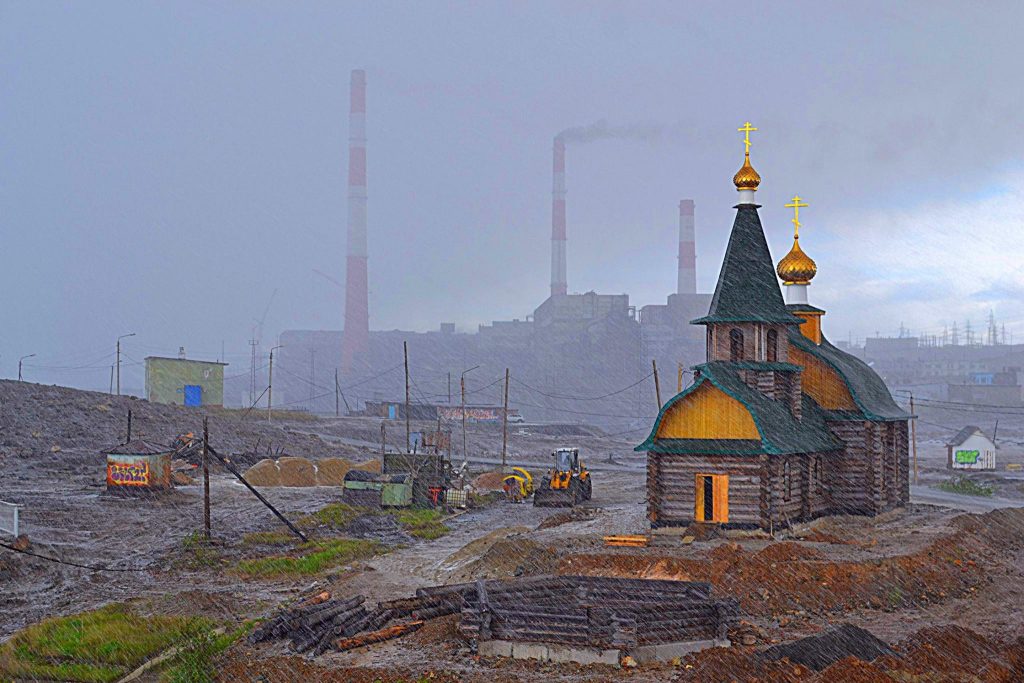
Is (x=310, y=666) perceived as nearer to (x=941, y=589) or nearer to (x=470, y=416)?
(x=941, y=589)

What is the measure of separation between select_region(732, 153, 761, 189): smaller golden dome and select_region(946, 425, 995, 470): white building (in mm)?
32567

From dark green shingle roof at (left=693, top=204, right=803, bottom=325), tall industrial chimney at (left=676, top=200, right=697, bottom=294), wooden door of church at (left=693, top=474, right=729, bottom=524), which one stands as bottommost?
wooden door of church at (left=693, top=474, right=729, bottom=524)

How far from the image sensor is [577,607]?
16.8 meters

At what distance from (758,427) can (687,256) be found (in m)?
97.9

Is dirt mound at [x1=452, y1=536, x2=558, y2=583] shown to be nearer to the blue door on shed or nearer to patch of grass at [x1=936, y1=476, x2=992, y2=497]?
patch of grass at [x1=936, y1=476, x2=992, y2=497]

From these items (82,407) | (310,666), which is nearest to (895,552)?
(310,666)

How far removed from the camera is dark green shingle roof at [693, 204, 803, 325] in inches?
1210

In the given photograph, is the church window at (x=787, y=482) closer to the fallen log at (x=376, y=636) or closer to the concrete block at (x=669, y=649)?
the concrete block at (x=669, y=649)

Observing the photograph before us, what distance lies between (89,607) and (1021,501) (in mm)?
36188

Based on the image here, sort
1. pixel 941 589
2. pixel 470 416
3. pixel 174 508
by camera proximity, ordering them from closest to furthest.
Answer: pixel 941 589 → pixel 174 508 → pixel 470 416

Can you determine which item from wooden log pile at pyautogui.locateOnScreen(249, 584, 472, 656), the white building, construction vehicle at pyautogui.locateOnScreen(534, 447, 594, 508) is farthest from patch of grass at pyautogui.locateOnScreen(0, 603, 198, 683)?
the white building

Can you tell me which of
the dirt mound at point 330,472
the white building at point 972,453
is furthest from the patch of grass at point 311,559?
the white building at point 972,453

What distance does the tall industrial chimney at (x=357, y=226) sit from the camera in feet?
369

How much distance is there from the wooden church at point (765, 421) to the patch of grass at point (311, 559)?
27.9 ft
